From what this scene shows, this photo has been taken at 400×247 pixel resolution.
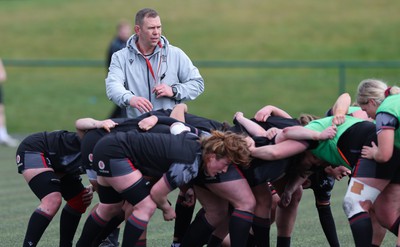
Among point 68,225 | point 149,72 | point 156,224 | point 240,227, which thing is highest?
point 149,72

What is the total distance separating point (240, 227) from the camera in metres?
6.50

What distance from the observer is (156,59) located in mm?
8023

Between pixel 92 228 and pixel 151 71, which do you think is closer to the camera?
pixel 92 228

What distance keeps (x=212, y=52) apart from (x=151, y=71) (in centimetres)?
1833

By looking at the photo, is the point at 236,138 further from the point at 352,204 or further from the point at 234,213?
the point at 352,204

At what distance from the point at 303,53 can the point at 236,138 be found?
19.4m

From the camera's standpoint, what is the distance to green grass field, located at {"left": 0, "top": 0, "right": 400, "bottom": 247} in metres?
18.6

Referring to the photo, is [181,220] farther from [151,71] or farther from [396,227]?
[396,227]

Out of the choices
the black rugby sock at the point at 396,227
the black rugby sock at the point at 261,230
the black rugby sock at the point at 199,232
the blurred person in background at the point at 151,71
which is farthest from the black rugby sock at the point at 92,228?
the black rugby sock at the point at 396,227

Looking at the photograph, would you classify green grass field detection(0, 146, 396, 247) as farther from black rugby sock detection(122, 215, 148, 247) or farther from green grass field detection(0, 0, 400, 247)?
black rugby sock detection(122, 215, 148, 247)

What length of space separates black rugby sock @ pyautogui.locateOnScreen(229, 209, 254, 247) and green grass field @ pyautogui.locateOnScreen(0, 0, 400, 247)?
1.83 metres

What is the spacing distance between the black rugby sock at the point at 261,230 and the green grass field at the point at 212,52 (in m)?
1.34

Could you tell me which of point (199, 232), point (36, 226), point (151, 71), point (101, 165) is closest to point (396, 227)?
point (199, 232)

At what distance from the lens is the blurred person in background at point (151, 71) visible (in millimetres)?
7910
